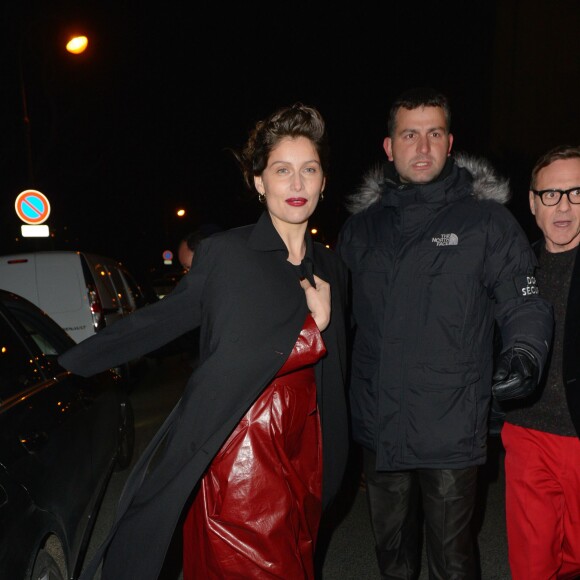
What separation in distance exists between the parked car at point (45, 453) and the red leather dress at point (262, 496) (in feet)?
1.84

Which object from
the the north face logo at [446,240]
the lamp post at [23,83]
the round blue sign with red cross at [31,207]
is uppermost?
the lamp post at [23,83]

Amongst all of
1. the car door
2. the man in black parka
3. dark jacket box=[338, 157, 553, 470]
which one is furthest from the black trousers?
the car door

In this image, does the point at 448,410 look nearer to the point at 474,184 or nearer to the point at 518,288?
the point at 518,288

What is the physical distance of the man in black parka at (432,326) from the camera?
2.68m

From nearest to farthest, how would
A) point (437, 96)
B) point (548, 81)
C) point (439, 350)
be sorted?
point (439, 350)
point (437, 96)
point (548, 81)

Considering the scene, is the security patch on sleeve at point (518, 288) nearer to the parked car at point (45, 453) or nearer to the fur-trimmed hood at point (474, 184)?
the fur-trimmed hood at point (474, 184)

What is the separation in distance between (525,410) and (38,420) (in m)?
2.11

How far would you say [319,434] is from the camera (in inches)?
95.2

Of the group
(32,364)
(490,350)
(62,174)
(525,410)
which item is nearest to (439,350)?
(490,350)

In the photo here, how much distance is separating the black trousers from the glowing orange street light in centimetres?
1278

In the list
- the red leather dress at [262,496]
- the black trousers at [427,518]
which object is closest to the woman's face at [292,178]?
the red leather dress at [262,496]

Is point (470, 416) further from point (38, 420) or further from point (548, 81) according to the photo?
point (548, 81)

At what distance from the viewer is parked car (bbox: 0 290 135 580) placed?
7.16ft

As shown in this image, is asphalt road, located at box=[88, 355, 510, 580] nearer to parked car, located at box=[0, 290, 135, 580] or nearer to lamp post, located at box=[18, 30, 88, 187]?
parked car, located at box=[0, 290, 135, 580]
